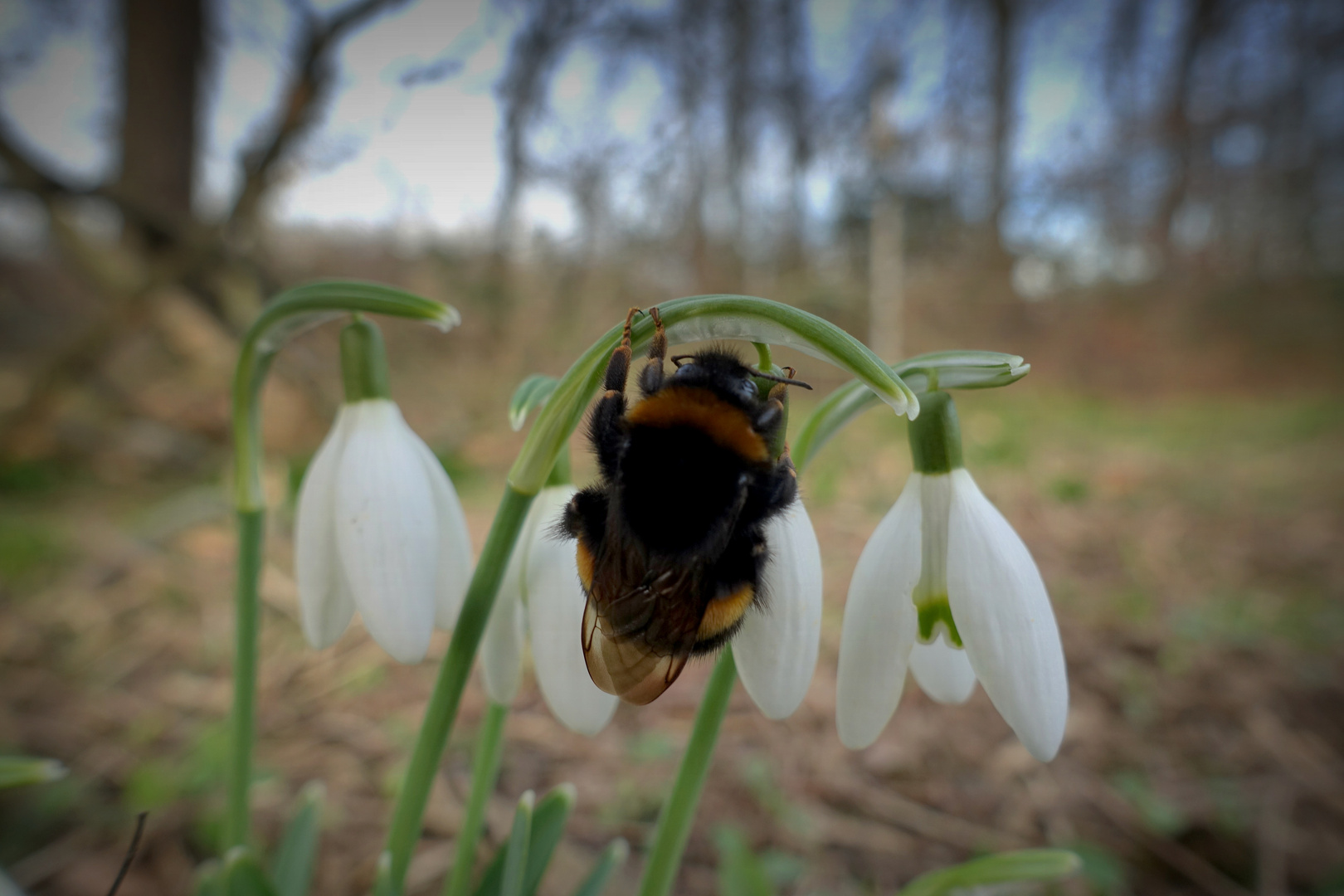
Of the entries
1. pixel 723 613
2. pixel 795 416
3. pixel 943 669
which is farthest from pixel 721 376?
pixel 795 416

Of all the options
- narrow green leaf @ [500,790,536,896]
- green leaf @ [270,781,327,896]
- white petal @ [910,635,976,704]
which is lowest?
green leaf @ [270,781,327,896]

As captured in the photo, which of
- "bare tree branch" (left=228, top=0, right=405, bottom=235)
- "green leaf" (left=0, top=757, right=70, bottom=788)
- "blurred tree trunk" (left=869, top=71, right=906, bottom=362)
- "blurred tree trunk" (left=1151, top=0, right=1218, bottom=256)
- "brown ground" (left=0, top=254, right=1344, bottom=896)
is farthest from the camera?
"blurred tree trunk" (left=1151, top=0, right=1218, bottom=256)

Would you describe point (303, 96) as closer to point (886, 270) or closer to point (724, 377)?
point (724, 377)

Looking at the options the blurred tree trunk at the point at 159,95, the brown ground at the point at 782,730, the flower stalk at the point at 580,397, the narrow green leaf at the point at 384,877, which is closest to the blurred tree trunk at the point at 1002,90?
the brown ground at the point at 782,730

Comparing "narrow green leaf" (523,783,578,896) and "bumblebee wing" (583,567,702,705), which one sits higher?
"bumblebee wing" (583,567,702,705)

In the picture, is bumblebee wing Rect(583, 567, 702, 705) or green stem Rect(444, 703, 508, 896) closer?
bumblebee wing Rect(583, 567, 702, 705)

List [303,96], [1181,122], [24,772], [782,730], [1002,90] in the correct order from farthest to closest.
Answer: [1181,122], [1002,90], [303,96], [782,730], [24,772]

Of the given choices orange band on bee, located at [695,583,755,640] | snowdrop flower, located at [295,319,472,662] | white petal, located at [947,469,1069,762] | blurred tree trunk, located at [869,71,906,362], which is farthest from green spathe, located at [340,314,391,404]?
blurred tree trunk, located at [869,71,906,362]

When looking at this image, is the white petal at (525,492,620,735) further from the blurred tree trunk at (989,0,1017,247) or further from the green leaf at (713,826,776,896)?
the blurred tree trunk at (989,0,1017,247)

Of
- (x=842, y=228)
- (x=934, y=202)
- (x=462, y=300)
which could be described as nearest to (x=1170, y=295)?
(x=934, y=202)
